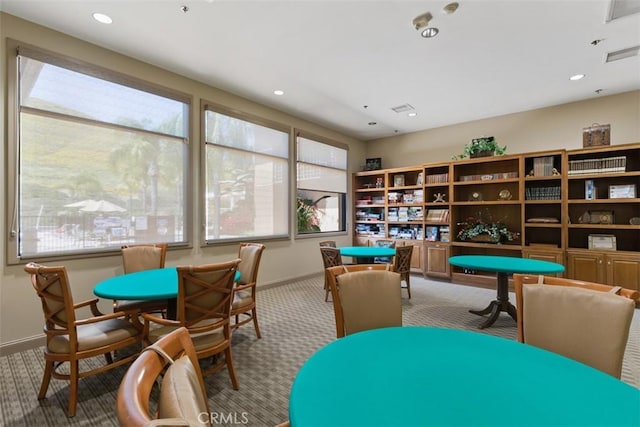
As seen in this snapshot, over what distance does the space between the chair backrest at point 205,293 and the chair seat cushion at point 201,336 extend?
7 cm

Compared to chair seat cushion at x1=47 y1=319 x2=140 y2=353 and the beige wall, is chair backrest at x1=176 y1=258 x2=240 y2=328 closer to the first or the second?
chair seat cushion at x1=47 y1=319 x2=140 y2=353

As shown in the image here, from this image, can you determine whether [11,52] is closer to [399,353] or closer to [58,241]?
[58,241]

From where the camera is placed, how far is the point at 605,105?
4.80m

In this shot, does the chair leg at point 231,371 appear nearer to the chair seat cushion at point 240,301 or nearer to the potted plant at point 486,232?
the chair seat cushion at point 240,301

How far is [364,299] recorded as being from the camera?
1.80 m

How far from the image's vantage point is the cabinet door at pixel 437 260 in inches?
226

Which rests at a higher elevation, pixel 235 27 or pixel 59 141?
pixel 235 27

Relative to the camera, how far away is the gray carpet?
1.96 meters

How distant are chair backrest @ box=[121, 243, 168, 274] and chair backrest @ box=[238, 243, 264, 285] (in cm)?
94

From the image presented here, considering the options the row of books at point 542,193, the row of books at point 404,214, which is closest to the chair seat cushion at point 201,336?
the row of books at point 404,214

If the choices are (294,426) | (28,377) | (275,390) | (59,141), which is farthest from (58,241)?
(294,426)

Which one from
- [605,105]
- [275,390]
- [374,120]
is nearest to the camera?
[275,390]

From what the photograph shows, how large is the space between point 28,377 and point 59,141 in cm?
223

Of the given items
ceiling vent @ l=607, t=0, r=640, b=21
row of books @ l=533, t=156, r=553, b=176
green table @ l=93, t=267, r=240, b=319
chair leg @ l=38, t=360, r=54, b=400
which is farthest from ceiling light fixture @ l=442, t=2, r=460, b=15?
chair leg @ l=38, t=360, r=54, b=400
